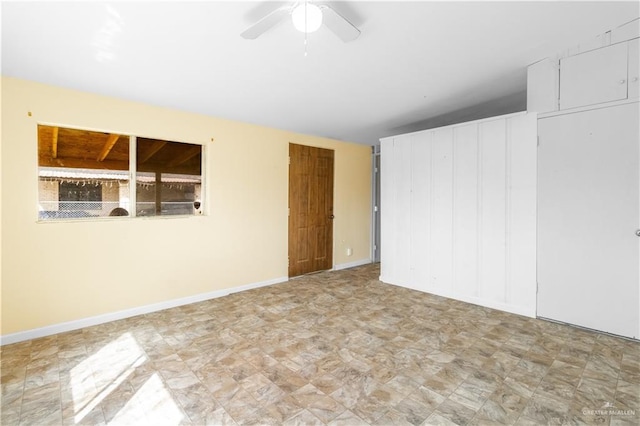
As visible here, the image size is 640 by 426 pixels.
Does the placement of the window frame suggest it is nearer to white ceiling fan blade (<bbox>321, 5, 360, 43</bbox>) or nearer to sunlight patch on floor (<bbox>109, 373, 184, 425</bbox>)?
sunlight patch on floor (<bbox>109, 373, 184, 425</bbox>)

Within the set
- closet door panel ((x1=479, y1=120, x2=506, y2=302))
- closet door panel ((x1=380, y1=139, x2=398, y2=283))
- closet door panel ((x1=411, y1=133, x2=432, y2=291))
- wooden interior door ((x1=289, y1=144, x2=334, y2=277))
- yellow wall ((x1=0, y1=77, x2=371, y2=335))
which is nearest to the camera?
yellow wall ((x1=0, y1=77, x2=371, y2=335))

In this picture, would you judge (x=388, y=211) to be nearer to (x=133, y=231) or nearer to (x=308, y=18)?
(x=308, y=18)

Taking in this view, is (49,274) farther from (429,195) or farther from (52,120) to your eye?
(429,195)

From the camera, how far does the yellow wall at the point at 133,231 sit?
2859 mm

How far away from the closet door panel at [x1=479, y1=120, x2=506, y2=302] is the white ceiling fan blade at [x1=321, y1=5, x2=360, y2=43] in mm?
2516

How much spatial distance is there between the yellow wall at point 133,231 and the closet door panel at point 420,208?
1.82m

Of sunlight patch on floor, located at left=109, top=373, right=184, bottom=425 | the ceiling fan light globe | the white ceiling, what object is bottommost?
sunlight patch on floor, located at left=109, top=373, right=184, bottom=425

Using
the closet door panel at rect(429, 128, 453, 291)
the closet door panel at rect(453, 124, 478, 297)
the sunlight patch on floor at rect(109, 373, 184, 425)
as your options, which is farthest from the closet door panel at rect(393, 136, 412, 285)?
the sunlight patch on floor at rect(109, 373, 184, 425)

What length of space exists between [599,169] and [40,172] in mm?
5552

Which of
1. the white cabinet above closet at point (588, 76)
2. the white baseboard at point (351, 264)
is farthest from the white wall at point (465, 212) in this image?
the white baseboard at point (351, 264)

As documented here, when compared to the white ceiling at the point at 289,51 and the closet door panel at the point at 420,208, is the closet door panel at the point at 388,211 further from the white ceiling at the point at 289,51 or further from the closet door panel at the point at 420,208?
the white ceiling at the point at 289,51

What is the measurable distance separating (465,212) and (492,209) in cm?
33

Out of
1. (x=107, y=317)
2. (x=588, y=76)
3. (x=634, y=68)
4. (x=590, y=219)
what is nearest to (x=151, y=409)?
(x=107, y=317)

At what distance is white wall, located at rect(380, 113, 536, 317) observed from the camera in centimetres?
338
